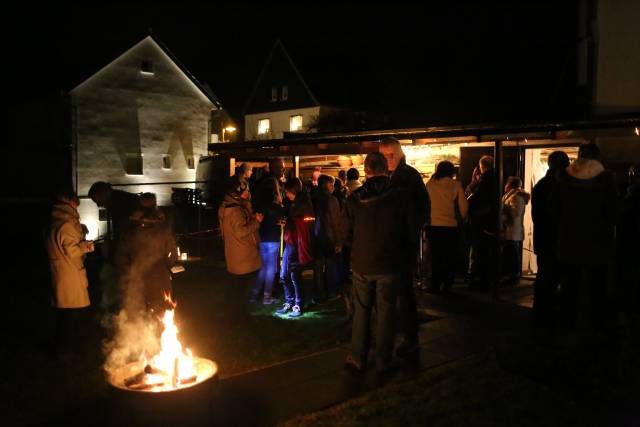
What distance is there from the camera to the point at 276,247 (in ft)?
28.8

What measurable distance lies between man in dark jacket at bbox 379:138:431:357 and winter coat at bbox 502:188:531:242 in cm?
459

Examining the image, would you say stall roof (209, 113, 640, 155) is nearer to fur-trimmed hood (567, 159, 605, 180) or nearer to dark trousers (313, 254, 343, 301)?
fur-trimmed hood (567, 159, 605, 180)

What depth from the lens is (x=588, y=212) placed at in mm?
6516

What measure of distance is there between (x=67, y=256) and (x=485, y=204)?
6780mm

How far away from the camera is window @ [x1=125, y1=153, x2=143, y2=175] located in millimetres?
28312

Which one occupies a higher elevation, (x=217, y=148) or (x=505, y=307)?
(x=217, y=148)

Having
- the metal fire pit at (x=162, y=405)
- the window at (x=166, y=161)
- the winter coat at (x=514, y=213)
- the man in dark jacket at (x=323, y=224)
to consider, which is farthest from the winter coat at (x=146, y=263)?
the window at (x=166, y=161)

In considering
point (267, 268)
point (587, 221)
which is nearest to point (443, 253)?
Answer: point (267, 268)

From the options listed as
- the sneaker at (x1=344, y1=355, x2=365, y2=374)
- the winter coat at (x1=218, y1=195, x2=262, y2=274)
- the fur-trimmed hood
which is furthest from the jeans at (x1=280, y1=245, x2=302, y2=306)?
the fur-trimmed hood

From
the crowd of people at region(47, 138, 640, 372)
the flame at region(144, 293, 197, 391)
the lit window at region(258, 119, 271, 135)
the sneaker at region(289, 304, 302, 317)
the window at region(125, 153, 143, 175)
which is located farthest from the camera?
the lit window at region(258, 119, 271, 135)

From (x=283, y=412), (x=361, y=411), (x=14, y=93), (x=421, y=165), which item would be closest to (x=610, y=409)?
(x=361, y=411)

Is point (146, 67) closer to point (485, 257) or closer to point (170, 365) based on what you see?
point (485, 257)

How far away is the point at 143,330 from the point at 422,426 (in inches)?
154

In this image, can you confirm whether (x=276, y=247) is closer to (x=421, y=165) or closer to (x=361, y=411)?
(x=361, y=411)
